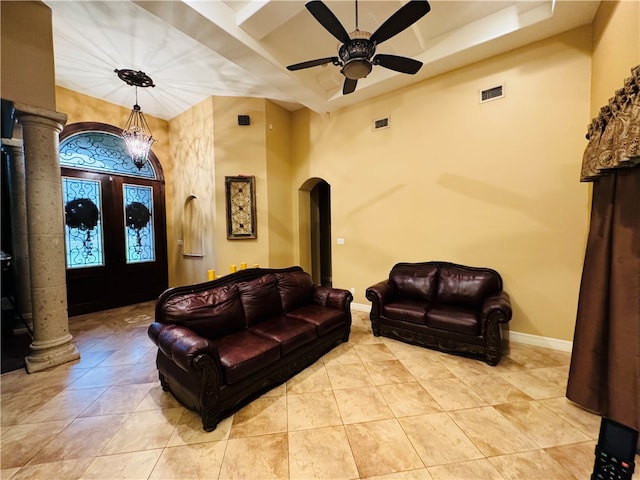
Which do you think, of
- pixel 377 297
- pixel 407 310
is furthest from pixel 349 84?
pixel 407 310

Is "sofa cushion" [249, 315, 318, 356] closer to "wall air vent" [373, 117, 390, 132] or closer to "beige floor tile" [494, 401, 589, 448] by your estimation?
"beige floor tile" [494, 401, 589, 448]

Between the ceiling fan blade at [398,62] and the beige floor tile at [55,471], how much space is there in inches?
150

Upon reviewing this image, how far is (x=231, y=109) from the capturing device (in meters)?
4.83

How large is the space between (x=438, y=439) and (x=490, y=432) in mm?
410

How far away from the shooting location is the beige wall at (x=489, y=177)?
2980 mm

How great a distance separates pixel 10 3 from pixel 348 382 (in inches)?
203

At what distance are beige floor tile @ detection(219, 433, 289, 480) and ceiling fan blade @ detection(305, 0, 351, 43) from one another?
3050mm

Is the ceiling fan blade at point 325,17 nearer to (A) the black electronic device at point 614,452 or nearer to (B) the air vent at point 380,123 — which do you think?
(B) the air vent at point 380,123

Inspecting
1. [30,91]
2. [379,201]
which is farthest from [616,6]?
[30,91]

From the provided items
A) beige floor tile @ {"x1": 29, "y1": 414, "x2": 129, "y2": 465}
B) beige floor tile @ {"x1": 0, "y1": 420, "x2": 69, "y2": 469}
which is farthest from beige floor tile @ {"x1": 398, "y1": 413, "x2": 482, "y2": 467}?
beige floor tile @ {"x1": 0, "y1": 420, "x2": 69, "y2": 469}

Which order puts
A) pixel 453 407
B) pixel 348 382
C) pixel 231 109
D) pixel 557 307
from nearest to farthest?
pixel 453 407 < pixel 348 382 < pixel 557 307 < pixel 231 109

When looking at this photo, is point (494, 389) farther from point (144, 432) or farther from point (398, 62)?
point (398, 62)

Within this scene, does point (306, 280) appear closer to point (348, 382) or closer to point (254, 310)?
point (254, 310)

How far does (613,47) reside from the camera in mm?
2291
